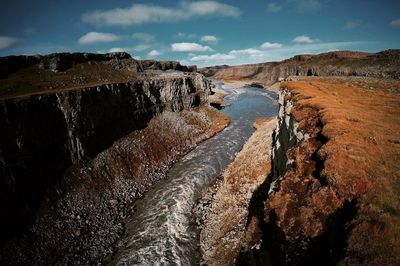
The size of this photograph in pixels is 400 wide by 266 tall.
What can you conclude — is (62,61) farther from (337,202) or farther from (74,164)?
(337,202)

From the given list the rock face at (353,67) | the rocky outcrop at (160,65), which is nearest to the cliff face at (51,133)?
the rocky outcrop at (160,65)

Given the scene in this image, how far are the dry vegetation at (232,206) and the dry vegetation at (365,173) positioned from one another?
31.9 ft

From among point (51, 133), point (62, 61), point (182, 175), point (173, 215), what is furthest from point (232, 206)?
point (62, 61)

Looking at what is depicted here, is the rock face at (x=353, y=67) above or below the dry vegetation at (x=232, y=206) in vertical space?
above

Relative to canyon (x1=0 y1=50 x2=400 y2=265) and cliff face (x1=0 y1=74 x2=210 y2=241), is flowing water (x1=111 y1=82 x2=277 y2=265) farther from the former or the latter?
cliff face (x1=0 y1=74 x2=210 y2=241)

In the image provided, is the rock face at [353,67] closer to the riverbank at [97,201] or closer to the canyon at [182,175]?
the canyon at [182,175]

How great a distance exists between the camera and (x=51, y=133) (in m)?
34.7

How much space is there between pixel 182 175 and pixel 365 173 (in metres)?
29.6

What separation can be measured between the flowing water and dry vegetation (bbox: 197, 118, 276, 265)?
1.73 m

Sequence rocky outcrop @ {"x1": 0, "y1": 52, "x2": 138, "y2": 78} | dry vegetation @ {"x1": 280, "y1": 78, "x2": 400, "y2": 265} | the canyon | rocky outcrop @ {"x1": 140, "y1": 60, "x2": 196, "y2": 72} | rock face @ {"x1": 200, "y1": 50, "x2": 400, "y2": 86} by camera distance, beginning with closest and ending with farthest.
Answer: dry vegetation @ {"x1": 280, "y1": 78, "x2": 400, "y2": 265} → the canyon → rocky outcrop @ {"x1": 0, "y1": 52, "x2": 138, "y2": 78} → rock face @ {"x1": 200, "y1": 50, "x2": 400, "y2": 86} → rocky outcrop @ {"x1": 140, "y1": 60, "x2": 196, "y2": 72}

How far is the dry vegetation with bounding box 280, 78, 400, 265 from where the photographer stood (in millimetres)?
9734

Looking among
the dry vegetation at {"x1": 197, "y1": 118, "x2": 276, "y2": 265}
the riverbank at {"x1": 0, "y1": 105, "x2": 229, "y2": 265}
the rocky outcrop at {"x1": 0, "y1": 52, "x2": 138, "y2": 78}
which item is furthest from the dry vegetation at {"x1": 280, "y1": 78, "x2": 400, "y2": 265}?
the rocky outcrop at {"x1": 0, "y1": 52, "x2": 138, "y2": 78}

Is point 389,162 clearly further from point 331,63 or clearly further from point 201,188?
point 331,63

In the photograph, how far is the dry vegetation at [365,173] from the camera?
383 inches
